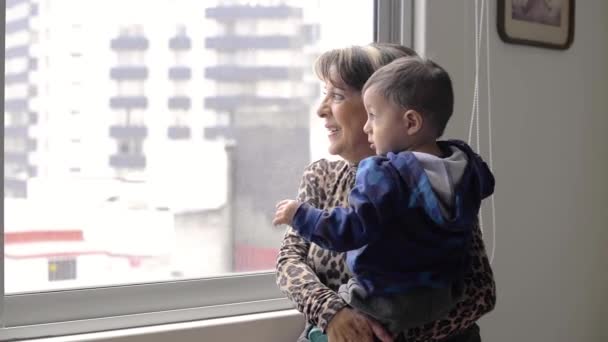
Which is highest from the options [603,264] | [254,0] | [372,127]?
[254,0]

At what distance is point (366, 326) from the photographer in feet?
4.50

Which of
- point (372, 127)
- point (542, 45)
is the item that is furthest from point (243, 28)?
point (542, 45)

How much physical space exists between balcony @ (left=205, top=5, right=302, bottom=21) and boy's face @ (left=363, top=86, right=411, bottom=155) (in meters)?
0.71

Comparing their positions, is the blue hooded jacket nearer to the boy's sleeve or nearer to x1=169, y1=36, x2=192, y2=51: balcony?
the boy's sleeve

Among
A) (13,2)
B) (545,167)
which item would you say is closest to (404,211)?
(13,2)

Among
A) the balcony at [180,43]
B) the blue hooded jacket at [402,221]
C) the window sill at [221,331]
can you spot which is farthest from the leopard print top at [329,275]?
the balcony at [180,43]

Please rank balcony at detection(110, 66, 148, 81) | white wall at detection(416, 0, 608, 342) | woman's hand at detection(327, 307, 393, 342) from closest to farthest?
woman's hand at detection(327, 307, 393, 342), balcony at detection(110, 66, 148, 81), white wall at detection(416, 0, 608, 342)

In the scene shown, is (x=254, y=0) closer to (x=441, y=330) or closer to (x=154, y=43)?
(x=154, y=43)

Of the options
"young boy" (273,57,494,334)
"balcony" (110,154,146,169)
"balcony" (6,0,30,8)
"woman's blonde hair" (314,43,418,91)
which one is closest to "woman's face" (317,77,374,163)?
"woman's blonde hair" (314,43,418,91)

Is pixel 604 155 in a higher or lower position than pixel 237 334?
higher

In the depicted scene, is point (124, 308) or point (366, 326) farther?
point (124, 308)

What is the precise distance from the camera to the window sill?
65.2 inches

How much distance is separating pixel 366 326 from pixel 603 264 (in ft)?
5.50

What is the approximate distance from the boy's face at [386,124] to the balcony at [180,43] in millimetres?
693
